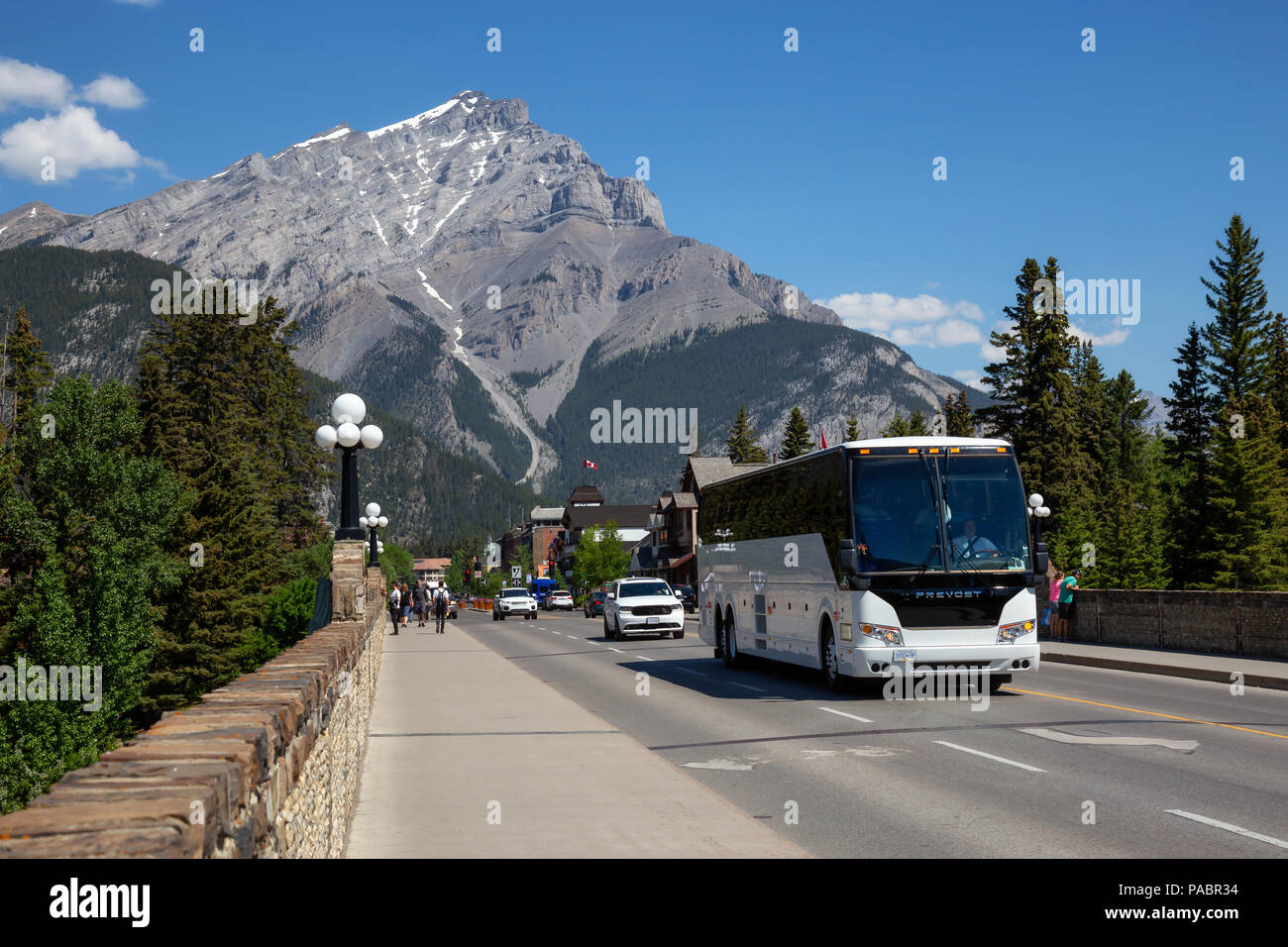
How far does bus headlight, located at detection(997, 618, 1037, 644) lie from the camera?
57.2 ft

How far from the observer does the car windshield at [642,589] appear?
128 feet

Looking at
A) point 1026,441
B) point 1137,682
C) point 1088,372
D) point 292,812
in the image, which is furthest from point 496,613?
point 292,812

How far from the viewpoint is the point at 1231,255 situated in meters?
79.1

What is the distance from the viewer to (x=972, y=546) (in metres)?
17.5

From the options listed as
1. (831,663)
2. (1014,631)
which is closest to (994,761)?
(1014,631)

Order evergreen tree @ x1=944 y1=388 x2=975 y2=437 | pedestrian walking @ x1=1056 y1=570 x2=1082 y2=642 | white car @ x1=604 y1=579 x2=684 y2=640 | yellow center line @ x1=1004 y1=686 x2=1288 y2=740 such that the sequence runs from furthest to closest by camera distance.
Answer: evergreen tree @ x1=944 y1=388 x2=975 y2=437 → white car @ x1=604 y1=579 x2=684 y2=640 → pedestrian walking @ x1=1056 y1=570 x2=1082 y2=642 → yellow center line @ x1=1004 y1=686 x2=1288 y2=740

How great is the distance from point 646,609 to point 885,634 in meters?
21.3

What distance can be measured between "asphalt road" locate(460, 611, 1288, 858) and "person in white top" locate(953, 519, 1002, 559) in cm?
220

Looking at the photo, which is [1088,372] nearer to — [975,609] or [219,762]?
[975,609]

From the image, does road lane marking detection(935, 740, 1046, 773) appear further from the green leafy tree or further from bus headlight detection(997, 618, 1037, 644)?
the green leafy tree

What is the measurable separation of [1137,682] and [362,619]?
13186 mm

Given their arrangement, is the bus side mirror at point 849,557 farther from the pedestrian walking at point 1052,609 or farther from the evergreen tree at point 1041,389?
the evergreen tree at point 1041,389

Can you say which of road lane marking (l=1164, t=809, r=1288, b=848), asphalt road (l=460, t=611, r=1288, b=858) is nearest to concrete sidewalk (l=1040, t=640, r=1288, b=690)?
asphalt road (l=460, t=611, r=1288, b=858)

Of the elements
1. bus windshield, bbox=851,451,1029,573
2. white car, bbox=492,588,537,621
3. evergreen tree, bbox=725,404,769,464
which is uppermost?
evergreen tree, bbox=725,404,769,464
